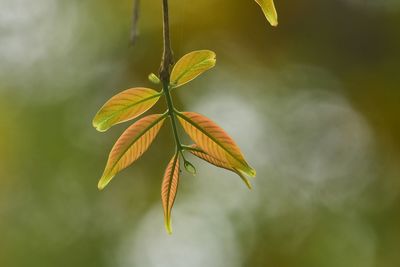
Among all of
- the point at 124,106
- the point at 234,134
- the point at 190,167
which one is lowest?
the point at 234,134

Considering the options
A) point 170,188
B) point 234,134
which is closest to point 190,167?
point 170,188

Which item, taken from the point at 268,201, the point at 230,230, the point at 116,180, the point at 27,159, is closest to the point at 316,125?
the point at 268,201

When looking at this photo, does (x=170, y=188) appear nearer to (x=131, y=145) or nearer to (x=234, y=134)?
(x=131, y=145)

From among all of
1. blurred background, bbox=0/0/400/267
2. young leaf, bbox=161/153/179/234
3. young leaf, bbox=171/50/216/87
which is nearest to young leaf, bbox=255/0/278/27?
young leaf, bbox=171/50/216/87

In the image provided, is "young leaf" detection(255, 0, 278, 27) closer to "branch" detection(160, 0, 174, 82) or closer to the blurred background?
"branch" detection(160, 0, 174, 82)

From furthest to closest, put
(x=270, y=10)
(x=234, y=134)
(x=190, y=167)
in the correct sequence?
(x=234, y=134) → (x=190, y=167) → (x=270, y=10)

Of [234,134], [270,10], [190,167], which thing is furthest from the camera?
[234,134]

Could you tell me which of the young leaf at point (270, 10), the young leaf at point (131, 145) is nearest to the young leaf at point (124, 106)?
the young leaf at point (131, 145)

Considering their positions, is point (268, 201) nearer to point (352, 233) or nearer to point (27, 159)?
point (352, 233)
